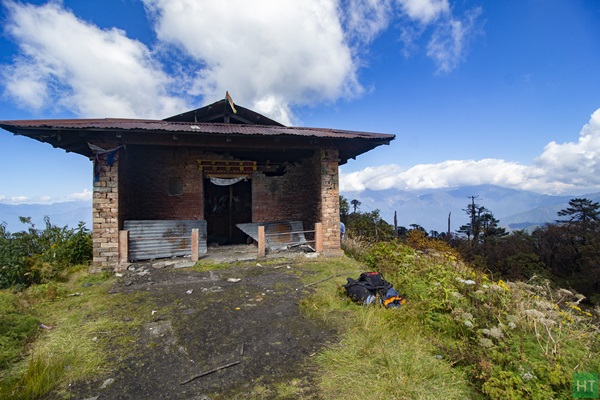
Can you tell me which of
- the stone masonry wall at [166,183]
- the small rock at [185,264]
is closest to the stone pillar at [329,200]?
the small rock at [185,264]

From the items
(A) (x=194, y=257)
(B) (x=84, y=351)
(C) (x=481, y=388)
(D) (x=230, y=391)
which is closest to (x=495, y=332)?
(C) (x=481, y=388)

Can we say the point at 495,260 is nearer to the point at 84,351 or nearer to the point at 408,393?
the point at 408,393

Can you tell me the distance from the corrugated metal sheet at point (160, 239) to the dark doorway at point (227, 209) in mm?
2631

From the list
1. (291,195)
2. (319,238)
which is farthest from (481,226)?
(319,238)

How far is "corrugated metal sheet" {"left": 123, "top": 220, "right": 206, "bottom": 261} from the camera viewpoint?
7555mm

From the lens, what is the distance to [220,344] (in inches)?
139

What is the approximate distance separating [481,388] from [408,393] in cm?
76

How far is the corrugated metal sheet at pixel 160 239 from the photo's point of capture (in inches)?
297

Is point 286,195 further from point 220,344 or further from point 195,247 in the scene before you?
point 220,344

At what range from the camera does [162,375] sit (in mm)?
2934

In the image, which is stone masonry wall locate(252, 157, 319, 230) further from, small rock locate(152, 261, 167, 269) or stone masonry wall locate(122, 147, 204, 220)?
small rock locate(152, 261, 167, 269)

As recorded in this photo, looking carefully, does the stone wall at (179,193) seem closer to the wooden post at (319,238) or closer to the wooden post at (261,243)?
the wooden post at (319,238)

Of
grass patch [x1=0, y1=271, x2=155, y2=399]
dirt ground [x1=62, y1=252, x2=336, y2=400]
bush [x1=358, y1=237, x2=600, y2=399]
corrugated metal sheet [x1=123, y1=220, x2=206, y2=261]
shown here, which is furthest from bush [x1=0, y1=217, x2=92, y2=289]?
bush [x1=358, y1=237, x2=600, y2=399]

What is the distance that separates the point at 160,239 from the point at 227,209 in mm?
3771
